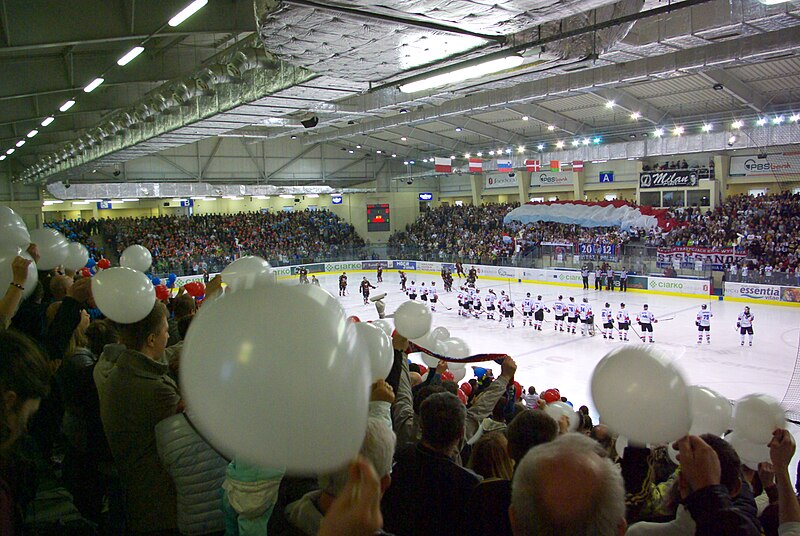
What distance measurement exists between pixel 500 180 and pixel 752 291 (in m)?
23.7

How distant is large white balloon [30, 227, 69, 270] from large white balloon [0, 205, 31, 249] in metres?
0.51

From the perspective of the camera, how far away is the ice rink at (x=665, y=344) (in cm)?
1336

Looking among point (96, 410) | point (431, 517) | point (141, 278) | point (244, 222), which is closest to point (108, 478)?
point (96, 410)

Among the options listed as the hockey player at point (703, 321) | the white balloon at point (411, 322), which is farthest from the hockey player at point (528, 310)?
the white balloon at point (411, 322)

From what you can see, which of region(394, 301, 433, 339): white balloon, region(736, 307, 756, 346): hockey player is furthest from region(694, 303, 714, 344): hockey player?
region(394, 301, 433, 339): white balloon

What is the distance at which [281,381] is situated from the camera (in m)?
1.68

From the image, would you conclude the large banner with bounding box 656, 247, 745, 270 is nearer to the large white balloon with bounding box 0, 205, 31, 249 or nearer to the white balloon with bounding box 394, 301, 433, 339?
the white balloon with bounding box 394, 301, 433, 339

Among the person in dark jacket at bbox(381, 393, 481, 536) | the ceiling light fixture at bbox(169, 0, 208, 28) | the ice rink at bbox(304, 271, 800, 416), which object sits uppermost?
the ceiling light fixture at bbox(169, 0, 208, 28)

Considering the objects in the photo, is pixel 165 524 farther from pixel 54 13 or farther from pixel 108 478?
pixel 54 13

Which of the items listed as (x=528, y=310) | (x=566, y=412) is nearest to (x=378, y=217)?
(x=528, y=310)

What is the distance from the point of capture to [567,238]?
113 feet

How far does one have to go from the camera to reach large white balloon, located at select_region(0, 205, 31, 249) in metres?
5.30

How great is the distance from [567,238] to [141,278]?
32680 mm

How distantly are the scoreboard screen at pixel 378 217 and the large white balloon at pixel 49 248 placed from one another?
4167 cm
